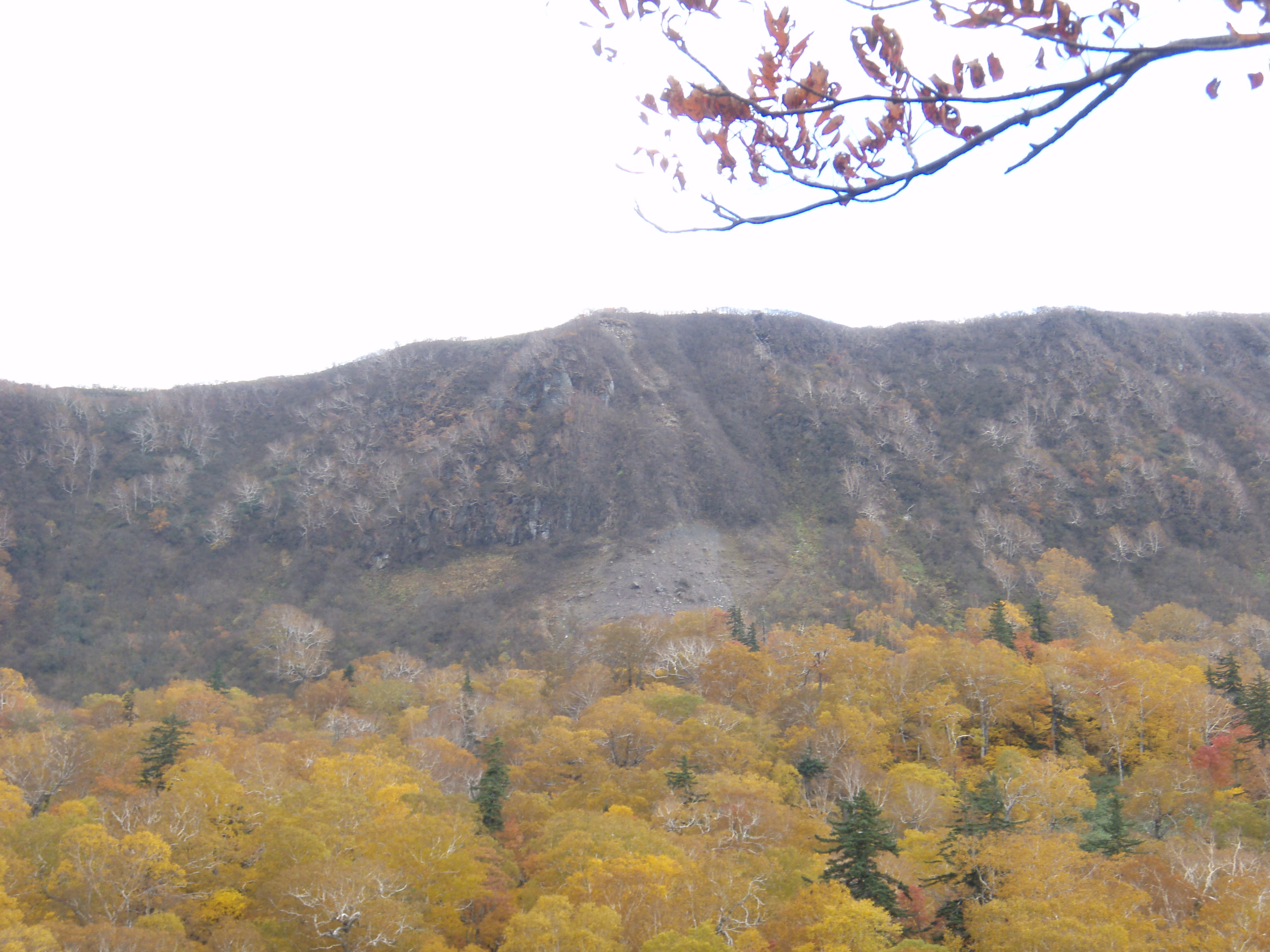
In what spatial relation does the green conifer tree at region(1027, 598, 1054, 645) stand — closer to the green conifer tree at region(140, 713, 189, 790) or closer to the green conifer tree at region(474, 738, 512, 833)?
the green conifer tree at region(474, 738, 512, 833)

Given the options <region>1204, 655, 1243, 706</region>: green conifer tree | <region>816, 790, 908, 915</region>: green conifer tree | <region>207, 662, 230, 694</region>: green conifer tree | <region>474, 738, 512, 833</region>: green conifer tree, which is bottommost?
<region>207, 662, 230, 694</region>: green conifer tree

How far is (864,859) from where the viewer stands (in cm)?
1748

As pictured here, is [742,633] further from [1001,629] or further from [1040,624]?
[1040,624]

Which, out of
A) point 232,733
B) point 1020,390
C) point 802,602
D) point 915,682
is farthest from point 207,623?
point 1020,390

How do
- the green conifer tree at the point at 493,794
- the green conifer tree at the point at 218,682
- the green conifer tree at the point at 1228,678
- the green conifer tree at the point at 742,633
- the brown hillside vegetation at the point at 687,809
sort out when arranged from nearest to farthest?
1. the brown hillside vegetation at the point at 687,809
2. the green conifer tree at the point at 493,794
3. the green conifer tree at the point at 1228,678
4. the green conifer tree at the point at 742,633
5. the green conifer tree at the point at 218,682

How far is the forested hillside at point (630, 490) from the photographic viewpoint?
64375 millimetres

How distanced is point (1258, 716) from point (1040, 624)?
18027mm

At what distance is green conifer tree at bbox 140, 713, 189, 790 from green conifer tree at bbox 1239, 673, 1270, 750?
43.5 metres

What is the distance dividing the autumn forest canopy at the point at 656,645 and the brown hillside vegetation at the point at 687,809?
0.52ft

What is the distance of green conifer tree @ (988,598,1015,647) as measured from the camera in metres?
42.8

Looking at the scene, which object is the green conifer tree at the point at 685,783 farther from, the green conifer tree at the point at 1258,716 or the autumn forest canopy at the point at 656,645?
the green conifer tree at the point at 1258,716

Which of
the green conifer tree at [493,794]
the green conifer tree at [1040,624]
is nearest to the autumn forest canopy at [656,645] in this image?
the green conifer tree at [493,794]

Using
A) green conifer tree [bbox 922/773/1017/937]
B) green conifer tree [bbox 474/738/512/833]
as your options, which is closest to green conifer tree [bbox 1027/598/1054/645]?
green conifer tree [bbox 922/773/1017/937]

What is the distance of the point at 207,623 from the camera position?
65.8 m
